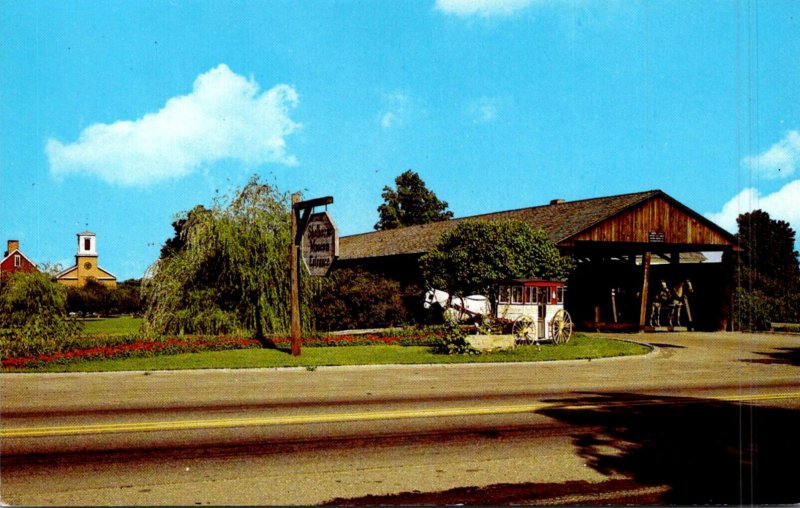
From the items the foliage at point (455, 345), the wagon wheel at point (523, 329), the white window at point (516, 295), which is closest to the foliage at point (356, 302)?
the white window at point (516, 295)

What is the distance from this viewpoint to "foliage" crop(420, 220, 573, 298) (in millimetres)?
29219

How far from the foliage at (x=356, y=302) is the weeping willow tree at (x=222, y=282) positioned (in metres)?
3.38

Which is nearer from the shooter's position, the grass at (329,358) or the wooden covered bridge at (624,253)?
the grass at (329,358)

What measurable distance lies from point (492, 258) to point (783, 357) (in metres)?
11.4

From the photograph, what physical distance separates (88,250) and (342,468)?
4219 inches

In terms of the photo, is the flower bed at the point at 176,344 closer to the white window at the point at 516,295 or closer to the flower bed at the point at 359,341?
the flower bed at the point at 359,341

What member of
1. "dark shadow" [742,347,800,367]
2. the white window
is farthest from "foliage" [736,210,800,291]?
the white window

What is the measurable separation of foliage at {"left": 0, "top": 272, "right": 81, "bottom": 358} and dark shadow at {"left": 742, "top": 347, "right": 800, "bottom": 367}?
19596mm

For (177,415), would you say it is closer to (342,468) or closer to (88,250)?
(342,468)

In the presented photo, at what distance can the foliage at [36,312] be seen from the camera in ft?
61.1

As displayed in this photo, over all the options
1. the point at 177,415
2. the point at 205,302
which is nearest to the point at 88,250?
the point at 205,302

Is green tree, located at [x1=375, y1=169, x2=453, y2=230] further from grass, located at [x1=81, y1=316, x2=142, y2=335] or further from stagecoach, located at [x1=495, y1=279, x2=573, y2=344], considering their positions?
stagecoach, located at [x1=495, y1=279, x2=573, y2=344]

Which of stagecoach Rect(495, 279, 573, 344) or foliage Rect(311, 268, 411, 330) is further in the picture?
foliage Rect(311, 268, 411, 330)

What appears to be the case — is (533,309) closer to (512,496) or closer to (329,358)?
(329,358)
